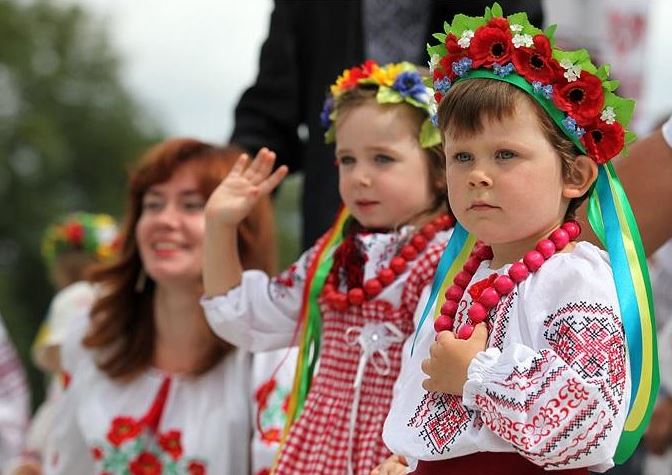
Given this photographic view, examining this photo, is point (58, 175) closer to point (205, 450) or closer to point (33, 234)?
point (33, 234)

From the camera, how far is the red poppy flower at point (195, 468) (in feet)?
12.6

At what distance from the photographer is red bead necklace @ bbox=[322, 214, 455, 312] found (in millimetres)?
2945

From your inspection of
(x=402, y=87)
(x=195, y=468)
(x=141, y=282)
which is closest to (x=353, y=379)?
(x=402, y=87)

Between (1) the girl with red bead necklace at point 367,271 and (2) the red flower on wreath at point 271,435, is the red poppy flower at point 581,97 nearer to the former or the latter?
(1) the girl with red bead necklace at point 367,271

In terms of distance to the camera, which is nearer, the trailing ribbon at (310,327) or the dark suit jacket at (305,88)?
the trailing ribbon at (310,327)

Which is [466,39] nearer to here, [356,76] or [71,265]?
[356,76]

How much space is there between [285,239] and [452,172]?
22.4 metres

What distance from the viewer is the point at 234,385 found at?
391 cm

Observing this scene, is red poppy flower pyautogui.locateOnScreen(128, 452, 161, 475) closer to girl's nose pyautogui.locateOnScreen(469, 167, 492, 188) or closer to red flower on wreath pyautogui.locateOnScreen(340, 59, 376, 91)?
red flower on wreath pyautogui.locateOnScreen(340, 59, 376, 91)

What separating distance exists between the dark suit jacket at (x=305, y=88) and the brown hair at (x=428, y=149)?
0.59m

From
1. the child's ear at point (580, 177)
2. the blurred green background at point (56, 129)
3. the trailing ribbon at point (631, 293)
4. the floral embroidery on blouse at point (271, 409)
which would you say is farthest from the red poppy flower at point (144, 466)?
the blurred green background at point (56, 129)

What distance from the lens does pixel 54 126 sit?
24.2 m

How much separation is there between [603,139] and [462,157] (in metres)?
0.27

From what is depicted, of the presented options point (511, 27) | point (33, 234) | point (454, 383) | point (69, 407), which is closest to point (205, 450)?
point (69, 407)
